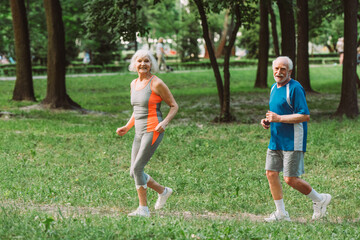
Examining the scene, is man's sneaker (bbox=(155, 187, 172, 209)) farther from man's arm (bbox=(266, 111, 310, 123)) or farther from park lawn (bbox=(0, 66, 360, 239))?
man's arm (bbox=(266, 111, 310, 123))

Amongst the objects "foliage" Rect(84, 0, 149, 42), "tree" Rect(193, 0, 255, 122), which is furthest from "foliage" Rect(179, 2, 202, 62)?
"tree" Rect(193, 0, 255, 122)

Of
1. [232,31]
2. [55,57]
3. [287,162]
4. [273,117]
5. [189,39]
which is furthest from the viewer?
[189,39]

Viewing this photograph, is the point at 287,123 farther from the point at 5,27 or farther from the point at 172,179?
the point at 5,27

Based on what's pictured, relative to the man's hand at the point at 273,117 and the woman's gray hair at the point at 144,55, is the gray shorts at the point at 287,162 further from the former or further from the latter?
the woman's gray hair at the point at 144,55

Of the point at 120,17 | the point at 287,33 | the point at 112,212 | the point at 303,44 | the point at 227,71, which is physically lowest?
the point at 112,212

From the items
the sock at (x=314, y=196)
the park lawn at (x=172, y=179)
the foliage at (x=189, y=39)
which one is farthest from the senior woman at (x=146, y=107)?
the foliage at (x=189, y=39)

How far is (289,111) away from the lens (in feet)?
18.4

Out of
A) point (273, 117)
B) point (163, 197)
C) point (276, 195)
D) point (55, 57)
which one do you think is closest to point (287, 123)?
point (273, 117)

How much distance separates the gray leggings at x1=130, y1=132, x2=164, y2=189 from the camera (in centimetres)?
572

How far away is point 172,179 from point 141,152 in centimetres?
266

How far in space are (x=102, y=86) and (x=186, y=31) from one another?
2308 cm

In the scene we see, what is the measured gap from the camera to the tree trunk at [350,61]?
1391 centimetres

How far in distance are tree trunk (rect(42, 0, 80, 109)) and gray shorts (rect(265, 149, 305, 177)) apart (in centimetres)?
1129

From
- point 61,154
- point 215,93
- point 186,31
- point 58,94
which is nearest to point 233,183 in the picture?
point 61,154
